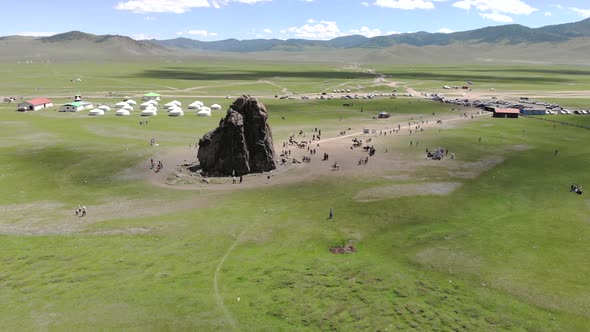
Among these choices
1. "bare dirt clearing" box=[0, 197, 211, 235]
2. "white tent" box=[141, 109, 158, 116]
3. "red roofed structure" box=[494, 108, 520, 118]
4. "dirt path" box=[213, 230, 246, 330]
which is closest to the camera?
"dirt path" box=[213, 230, 246, 330]

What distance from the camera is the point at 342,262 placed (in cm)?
4109

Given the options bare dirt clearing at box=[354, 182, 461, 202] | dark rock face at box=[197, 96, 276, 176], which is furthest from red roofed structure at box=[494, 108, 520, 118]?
dark rock face at box=[197, 96, 276, 176]

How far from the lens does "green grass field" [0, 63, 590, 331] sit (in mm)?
32562

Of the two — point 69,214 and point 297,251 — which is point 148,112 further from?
point 297,251

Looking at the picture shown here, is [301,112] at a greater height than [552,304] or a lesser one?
greater

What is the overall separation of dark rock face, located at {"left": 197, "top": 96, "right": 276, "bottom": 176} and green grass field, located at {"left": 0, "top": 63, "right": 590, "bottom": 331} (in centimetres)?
964

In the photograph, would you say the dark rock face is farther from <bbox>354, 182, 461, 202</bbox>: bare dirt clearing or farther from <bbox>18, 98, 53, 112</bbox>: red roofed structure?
<bbox>18, 98, 53, 112</bbox>: red roofed structure

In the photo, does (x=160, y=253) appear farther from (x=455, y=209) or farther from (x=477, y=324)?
(x=455, y=209)

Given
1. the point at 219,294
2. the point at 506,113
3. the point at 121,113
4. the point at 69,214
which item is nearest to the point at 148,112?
the point at 121,113

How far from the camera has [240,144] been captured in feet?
237

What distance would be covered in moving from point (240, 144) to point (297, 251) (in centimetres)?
3301

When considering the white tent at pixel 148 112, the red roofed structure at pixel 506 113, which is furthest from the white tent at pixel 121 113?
the red roofed structure at pixel 506 113

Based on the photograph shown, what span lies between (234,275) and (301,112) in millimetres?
119539

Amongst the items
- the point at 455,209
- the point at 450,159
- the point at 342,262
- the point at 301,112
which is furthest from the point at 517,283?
the point at 301,112
